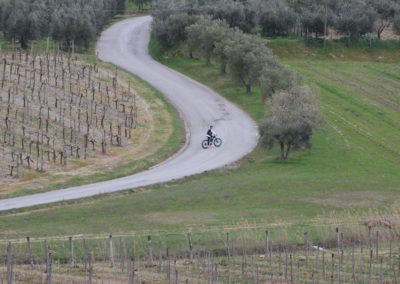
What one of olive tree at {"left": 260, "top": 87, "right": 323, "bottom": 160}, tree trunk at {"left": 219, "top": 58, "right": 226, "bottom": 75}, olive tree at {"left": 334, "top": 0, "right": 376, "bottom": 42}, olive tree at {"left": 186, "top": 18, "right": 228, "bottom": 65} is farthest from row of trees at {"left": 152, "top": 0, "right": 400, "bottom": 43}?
olive tree at {"left": 260, "top": 87, "right": 323, "bottom": 160}

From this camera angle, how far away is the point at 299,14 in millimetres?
109812

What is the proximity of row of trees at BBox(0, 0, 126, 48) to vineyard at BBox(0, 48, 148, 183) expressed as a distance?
1082 centimetres

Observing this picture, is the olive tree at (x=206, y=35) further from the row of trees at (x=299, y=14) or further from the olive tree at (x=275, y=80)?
the olive tree at (x=275, y=80)

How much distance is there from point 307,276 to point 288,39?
74.7 m

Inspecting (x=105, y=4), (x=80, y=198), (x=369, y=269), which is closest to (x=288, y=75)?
(x=80, y=198)

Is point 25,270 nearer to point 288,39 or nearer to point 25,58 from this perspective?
point 25,58

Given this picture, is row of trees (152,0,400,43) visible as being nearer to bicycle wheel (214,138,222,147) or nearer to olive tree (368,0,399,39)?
olive tree (368,0,399,39)

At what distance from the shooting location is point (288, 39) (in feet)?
348

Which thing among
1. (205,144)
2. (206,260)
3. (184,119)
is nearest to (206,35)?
(184,119)

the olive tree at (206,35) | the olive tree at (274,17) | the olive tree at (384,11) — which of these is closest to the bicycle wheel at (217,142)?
the olive tree at (206,35)

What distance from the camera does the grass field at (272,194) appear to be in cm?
4403

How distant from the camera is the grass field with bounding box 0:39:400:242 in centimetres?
4403

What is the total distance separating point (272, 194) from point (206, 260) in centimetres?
1538

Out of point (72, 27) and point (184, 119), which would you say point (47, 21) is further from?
point (184, 119)
